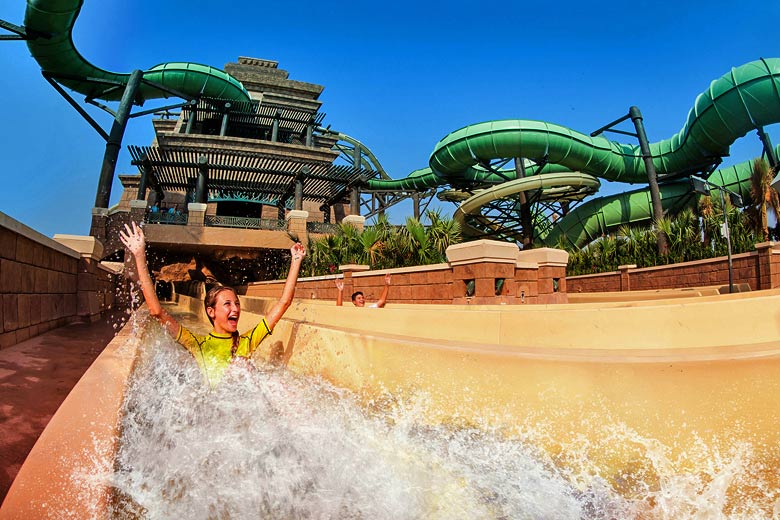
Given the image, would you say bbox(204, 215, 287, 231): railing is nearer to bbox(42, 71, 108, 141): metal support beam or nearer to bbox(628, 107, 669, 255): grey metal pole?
bbox(42, 71, 108, 141): metal support beam

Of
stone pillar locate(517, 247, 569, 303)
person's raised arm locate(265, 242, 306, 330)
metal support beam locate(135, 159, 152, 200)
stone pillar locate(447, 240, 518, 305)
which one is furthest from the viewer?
metal support beam locate(135, 159, 152, 200)

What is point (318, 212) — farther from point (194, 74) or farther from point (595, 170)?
point (595, 170)

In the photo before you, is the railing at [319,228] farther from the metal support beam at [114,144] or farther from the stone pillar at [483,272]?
the stone pillar at [483,272]

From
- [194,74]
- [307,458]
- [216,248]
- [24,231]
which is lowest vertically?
[307,458]

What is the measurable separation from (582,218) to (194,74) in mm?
24884

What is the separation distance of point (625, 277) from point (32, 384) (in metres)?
17.7

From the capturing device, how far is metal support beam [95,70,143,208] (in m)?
19.2

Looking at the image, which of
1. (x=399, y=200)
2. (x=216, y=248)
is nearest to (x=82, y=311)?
(x=216, y=248)

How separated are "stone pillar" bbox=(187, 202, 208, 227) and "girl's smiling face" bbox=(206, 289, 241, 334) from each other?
17453 millimetres

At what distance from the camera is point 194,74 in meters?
25.7

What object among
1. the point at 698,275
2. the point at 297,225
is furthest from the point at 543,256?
the point at 297,225

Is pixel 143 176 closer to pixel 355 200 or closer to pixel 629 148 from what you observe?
pixel 355 200

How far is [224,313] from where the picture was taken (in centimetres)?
322

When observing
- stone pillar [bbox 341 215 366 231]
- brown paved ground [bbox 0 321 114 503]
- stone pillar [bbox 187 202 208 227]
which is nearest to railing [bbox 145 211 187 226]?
stone pillar [bbox 187 202 208 227]
